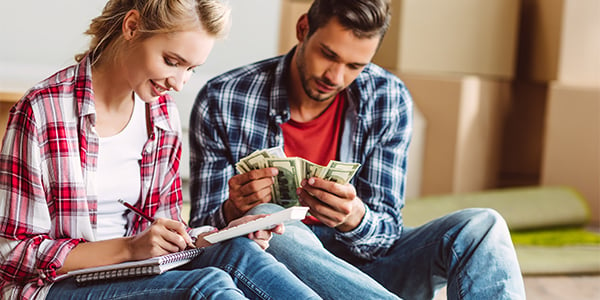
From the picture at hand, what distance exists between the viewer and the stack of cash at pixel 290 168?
70.3 inches

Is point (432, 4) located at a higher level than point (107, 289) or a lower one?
higher

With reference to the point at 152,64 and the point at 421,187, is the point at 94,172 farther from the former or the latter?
the point at 421,187

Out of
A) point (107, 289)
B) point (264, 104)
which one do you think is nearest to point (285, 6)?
point (264, 104)

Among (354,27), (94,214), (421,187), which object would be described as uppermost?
(354,27)

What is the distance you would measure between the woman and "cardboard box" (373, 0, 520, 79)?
3013 mm

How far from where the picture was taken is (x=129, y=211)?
5.95ft

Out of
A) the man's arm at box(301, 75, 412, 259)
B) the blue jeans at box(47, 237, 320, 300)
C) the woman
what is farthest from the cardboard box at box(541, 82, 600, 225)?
the blue jeans at box(47, 237, 320, 300)

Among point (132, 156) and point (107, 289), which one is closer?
point (107, 289)

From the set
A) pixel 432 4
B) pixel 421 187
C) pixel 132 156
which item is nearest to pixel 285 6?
pixel 432 4

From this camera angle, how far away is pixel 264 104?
2.16 meters

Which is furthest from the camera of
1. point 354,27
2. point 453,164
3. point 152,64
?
point 453,164

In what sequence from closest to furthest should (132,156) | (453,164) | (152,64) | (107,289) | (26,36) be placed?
(107,289) → (152,64) → (132,156) → (26,36) → (453,164)

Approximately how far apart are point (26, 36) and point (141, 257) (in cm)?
217

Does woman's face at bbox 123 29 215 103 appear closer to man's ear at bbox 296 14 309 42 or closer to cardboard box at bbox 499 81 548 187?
man's ear at bbox 296 14 309 42
